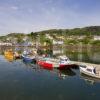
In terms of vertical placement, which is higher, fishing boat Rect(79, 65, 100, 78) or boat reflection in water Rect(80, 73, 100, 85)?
fishing boat Rect(79, 65, 100, 78)

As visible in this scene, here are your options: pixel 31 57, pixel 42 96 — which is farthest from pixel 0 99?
pixel 31 57

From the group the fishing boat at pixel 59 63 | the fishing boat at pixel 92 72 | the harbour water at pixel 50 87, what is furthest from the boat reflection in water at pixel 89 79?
the fishing boat at pixel 59 63

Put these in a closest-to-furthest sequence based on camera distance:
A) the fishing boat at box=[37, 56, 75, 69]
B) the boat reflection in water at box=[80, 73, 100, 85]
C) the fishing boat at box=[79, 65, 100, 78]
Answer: the boat reflection in water at box=[80, 73, 100, 85]
the fishing boat at box=[79, 65, 100, 78]
the fishing boat at box=[37, 56, 75, 69]

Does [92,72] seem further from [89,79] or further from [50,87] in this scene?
[50,87]

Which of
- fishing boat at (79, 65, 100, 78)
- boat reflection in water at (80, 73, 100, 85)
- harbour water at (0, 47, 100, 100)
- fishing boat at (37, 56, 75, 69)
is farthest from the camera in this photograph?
fishing boat at (37, 56, 75, 69)

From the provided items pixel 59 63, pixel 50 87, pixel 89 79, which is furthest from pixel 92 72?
pixel 59 63

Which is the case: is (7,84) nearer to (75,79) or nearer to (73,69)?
(75,79)

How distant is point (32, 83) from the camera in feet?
178

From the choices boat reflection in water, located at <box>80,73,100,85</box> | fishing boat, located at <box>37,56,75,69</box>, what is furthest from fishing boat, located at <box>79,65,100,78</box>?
fishing boat, located at <box>37,56,75,69</box>

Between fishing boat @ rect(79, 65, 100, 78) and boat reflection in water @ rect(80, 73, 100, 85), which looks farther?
fishing boat @ rect(79, 65, 100, 78)

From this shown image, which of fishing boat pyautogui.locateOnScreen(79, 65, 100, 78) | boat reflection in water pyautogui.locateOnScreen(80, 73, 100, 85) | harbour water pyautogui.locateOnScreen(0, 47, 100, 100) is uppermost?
fishing boat pyautogui.locateOnScreen(79, 65, 100, 78)

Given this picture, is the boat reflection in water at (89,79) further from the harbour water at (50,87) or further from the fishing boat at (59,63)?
the fishing boat at (59,63)

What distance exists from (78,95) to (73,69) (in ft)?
90.7

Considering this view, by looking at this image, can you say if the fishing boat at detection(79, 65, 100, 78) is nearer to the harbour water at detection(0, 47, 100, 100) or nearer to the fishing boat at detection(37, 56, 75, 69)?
the harbour water at detection(0, 47, 100, 100)
